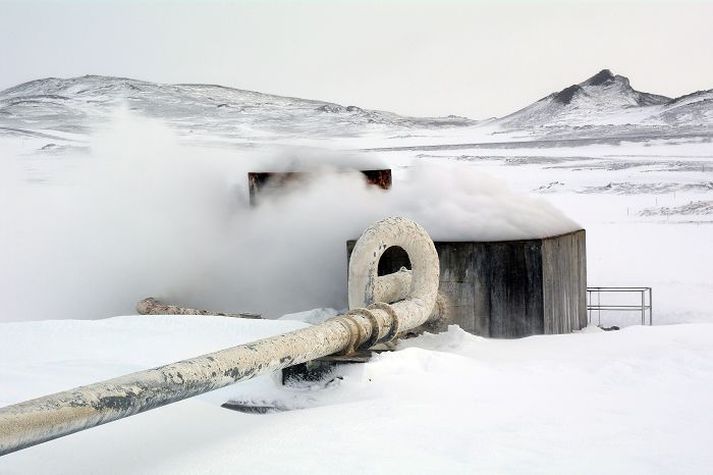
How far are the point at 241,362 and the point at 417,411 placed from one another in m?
0.89

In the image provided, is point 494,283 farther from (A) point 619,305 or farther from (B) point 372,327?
(A) point 619,305

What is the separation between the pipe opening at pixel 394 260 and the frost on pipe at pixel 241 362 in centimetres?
139

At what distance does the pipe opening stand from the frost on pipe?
1.39m

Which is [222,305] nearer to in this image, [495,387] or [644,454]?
[495,387]

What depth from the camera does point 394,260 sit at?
8766 millimetres

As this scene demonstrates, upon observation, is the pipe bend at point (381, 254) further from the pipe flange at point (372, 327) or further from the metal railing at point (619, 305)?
the metal railing at point (619, 305)

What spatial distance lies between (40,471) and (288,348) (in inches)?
58.4

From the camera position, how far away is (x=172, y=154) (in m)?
17.4

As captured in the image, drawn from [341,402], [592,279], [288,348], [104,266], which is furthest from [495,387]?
[592,279]

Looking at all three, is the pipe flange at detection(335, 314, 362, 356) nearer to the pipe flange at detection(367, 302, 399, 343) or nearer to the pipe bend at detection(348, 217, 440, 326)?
A: the pipe flange at detection(367, 302, 399, 343)

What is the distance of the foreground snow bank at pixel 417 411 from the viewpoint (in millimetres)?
3615

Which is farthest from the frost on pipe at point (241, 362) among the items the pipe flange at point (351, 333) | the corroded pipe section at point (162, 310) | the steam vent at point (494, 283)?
the corroded pipe section at point (162, 310)

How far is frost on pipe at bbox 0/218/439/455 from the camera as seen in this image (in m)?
2.94

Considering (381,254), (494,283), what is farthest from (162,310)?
(381,254)
